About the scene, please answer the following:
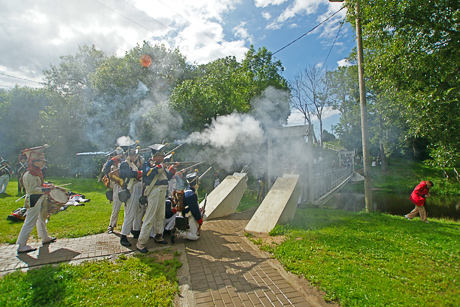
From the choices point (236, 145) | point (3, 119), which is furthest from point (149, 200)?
point (3, 119)

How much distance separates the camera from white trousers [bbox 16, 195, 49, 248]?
4945mm

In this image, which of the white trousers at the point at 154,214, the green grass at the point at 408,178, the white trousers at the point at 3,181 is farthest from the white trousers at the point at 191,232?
the green grass at the point at 408,178

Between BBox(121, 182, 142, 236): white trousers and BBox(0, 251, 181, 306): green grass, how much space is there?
109cm

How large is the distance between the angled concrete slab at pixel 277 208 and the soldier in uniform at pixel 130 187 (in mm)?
2882

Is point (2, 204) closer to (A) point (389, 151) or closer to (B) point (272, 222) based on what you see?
(B) point (272, 222)

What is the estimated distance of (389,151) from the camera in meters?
35.1

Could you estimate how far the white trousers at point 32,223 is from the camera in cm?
495

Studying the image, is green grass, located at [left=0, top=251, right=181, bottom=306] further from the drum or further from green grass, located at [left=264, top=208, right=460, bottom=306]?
green grass, located at [left=264, top=208, right=460, bottom=306]

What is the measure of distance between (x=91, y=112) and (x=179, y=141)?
39.1 feet

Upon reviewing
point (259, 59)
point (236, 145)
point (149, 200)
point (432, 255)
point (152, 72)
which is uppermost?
point (259, 59)

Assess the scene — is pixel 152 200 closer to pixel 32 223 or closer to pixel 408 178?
pixel 32 223

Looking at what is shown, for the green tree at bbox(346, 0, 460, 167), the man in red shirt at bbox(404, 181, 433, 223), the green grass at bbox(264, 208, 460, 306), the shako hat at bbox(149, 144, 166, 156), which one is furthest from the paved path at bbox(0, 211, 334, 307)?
the green tree at bbox(346, 0, 460, 167)

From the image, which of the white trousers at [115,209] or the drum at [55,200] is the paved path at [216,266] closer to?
the white trousers at [115,209]

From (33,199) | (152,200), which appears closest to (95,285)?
(152,200)
